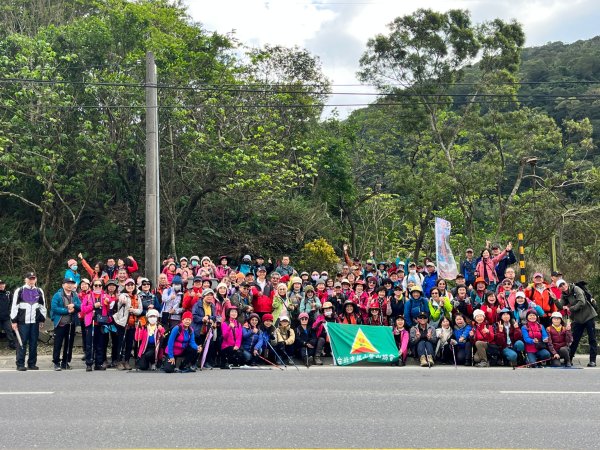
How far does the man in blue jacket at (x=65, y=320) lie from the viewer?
12633 millimetres

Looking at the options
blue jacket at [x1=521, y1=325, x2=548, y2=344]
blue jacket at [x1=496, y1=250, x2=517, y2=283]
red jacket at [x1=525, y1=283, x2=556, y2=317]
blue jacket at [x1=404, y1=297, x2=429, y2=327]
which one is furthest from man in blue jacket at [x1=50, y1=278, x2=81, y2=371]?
blue jacket at [x1=496, y1=250, x2=517, y2=283]

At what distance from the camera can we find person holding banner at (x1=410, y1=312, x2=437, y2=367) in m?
12.9

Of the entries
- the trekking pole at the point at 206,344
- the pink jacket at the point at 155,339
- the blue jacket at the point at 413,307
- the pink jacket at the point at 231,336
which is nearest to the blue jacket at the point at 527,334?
the blue jacket at the point at 413,307

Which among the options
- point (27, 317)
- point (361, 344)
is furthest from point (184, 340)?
point (361, 344)

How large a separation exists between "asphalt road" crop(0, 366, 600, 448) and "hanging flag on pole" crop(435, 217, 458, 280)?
4.33m

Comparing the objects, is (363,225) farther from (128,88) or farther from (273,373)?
(273,373)

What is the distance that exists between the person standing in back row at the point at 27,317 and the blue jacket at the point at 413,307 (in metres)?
7.16

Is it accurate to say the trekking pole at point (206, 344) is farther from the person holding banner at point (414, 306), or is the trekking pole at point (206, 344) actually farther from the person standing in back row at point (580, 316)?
the person standing in back row at point (580, 316)

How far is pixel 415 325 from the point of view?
1333cm

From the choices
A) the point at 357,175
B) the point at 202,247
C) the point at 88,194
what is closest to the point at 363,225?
the point at 357,175

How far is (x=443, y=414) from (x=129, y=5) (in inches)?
710

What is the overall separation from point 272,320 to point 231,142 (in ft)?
30.3

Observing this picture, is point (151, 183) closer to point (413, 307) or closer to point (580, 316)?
point (413, 307)

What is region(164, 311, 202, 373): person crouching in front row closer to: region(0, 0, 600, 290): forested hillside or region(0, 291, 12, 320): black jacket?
region(0, 291, 12, 320): black jacket
